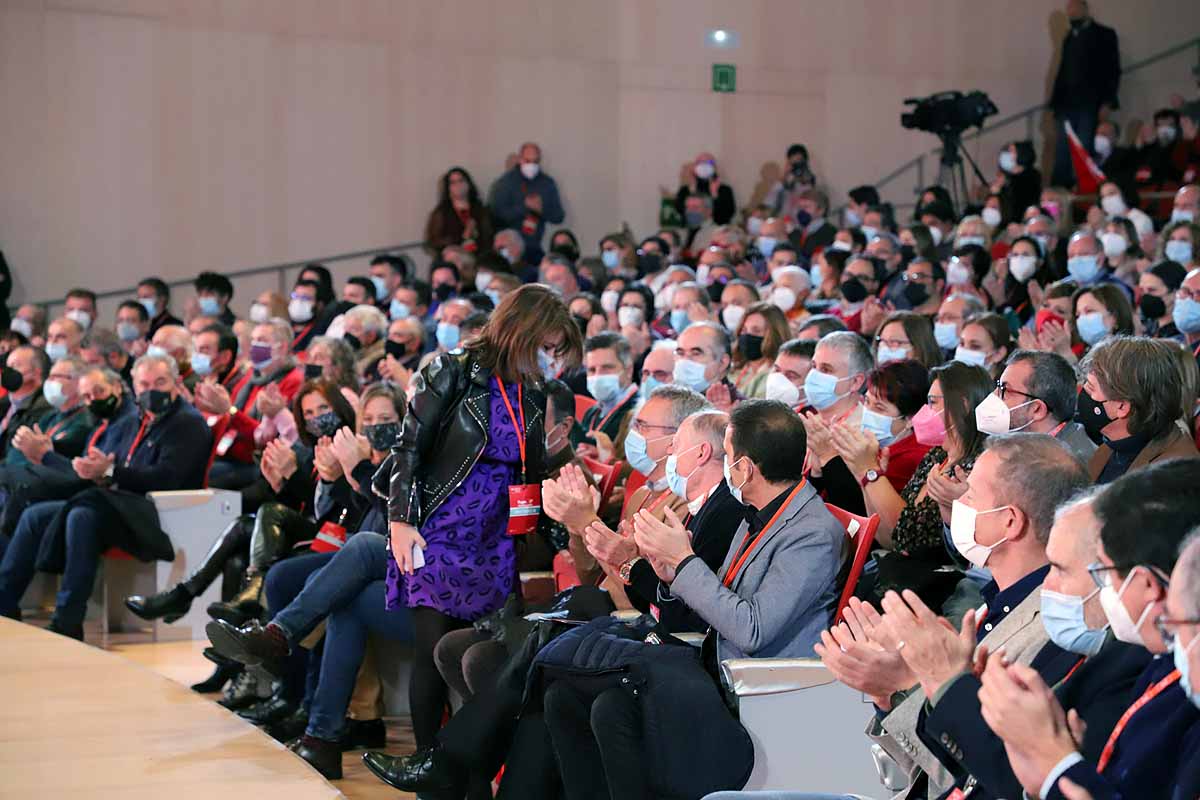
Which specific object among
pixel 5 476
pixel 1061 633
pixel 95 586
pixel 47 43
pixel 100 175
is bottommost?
pixel 95 586

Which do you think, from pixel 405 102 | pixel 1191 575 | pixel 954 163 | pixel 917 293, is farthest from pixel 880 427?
pixel 405 102

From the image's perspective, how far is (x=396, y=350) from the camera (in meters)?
7.82

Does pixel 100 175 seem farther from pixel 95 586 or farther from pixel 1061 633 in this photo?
pixel 1061 633

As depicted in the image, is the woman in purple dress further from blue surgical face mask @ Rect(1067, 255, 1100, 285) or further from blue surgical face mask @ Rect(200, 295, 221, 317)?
blue surgical face mask @ Rect(200, 295, 221, 317)

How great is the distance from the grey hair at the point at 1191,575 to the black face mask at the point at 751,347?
4427 millimetres

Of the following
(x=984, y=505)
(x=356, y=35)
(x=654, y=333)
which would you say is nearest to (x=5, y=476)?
(x=654, y=333)

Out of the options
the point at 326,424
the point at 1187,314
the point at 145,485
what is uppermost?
the point at 1187,314

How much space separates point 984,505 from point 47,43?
10.8 metres

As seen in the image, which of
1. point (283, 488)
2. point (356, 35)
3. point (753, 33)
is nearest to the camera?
point (283, 488)

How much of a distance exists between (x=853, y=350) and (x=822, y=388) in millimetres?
156

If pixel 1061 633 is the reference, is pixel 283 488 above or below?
below

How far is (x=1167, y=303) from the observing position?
659 centimetres

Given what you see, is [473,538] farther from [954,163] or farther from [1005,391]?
[954,163]

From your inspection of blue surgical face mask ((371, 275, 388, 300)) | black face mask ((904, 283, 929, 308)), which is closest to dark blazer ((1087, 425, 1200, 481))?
black face mask ((904, 283, 929, 308))
